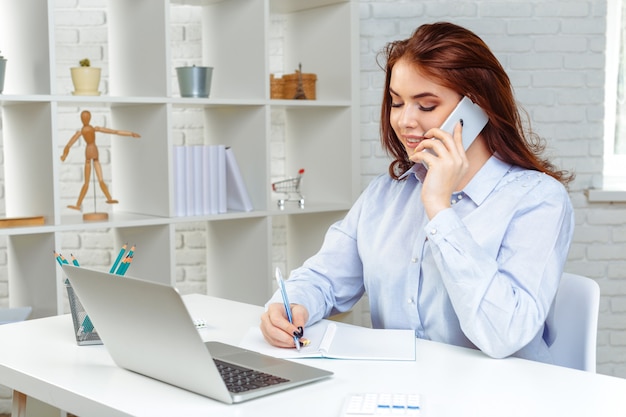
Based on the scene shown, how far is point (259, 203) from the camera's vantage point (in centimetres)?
310

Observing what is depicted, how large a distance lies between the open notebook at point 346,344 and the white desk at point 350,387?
2 centimetres

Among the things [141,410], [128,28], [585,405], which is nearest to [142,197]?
[128,28]

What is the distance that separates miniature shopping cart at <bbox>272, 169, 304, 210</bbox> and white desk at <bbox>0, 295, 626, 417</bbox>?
5.77 feet

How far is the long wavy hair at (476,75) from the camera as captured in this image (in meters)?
1.70

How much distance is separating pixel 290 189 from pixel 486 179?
1.78 m

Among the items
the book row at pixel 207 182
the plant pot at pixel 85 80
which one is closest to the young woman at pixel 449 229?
the book row at pixel 207 182

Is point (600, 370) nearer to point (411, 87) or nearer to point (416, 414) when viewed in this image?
point (411, 87)

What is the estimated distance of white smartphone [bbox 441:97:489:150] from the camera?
5.50 ft

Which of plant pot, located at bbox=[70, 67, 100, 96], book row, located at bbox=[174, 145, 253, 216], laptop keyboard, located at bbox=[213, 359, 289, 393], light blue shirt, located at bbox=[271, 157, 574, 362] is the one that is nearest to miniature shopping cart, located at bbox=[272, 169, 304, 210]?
book row, located at bbox=[174, 145, 253, 216]

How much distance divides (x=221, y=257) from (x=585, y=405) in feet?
7.40

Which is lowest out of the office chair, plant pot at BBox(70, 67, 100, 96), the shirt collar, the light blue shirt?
the office chair

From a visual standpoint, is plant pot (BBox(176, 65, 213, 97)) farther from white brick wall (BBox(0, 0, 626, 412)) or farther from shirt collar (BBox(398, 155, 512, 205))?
shirt collar (BBox(398, 155, 512, 205))

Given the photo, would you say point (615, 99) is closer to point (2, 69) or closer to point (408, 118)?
point (408, 118)

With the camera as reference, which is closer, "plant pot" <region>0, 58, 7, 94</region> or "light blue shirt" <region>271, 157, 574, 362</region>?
"light blue shirt" <region>271, 157, 574, 362</region>
